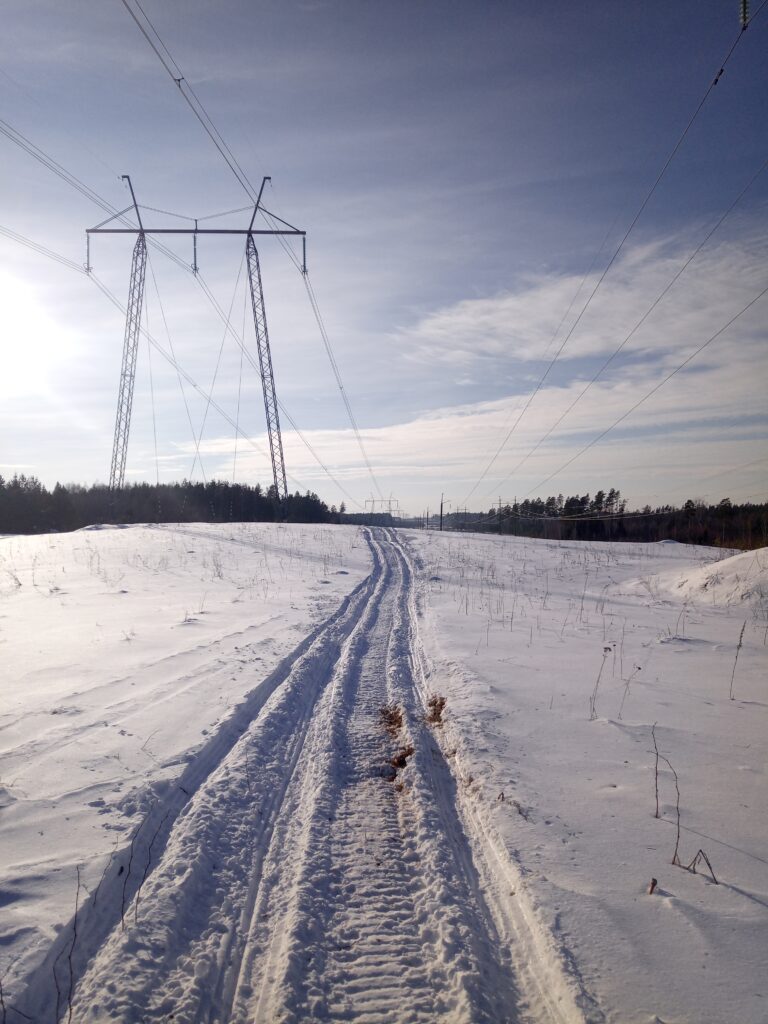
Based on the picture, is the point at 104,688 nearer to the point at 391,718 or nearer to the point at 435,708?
the point at 391,718

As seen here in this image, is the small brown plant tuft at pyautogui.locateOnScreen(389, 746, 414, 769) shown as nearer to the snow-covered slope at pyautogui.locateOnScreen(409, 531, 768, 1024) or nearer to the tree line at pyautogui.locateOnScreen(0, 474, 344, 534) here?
the snow-covered slope at pyautogui.locateOnScreen(409, 531, 768, 1024)

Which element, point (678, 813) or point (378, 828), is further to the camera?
point (678, 813)

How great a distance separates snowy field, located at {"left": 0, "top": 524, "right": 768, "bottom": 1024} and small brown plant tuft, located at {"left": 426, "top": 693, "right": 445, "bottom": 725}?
0.04 metres

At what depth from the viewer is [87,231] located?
1050 inches

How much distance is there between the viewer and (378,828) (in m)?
4.21

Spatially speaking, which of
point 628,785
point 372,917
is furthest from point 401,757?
point 372,917

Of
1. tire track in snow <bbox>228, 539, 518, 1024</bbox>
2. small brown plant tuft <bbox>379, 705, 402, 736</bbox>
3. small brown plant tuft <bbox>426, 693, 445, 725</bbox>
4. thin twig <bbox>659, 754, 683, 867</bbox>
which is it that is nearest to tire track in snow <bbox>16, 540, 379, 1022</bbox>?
tire track in snow <bbox>228, 539, 518, 1024</bbox>

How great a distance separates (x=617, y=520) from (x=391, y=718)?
7171 centimetres

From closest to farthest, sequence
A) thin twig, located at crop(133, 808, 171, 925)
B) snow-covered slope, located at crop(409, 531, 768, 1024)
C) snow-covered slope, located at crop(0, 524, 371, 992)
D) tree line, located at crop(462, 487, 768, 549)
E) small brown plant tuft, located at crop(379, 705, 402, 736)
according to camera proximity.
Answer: snow-covered slope, located at crop(409, 531, 768, 1024), thin twig, located at crop(133, 808, 171, 925), snow-covered slope, located at crop(0, 524, 371, 992), small brown plant tuft, located at crop(379, 705, 402, 736), tree line, located at crop(462, 487, 768, 549)

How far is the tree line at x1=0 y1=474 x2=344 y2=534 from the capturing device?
58.8m

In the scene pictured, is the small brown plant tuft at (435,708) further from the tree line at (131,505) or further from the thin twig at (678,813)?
the tree line at (131,505)

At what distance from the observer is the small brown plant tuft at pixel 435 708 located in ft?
21.0

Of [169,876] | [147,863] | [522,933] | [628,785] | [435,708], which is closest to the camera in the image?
[522,933]

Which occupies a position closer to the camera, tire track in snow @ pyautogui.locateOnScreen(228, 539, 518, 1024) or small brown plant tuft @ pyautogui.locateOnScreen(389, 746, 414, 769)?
tire track in snow @ pyautogui.locateOnScreen(228, 539, 518, 1024)
